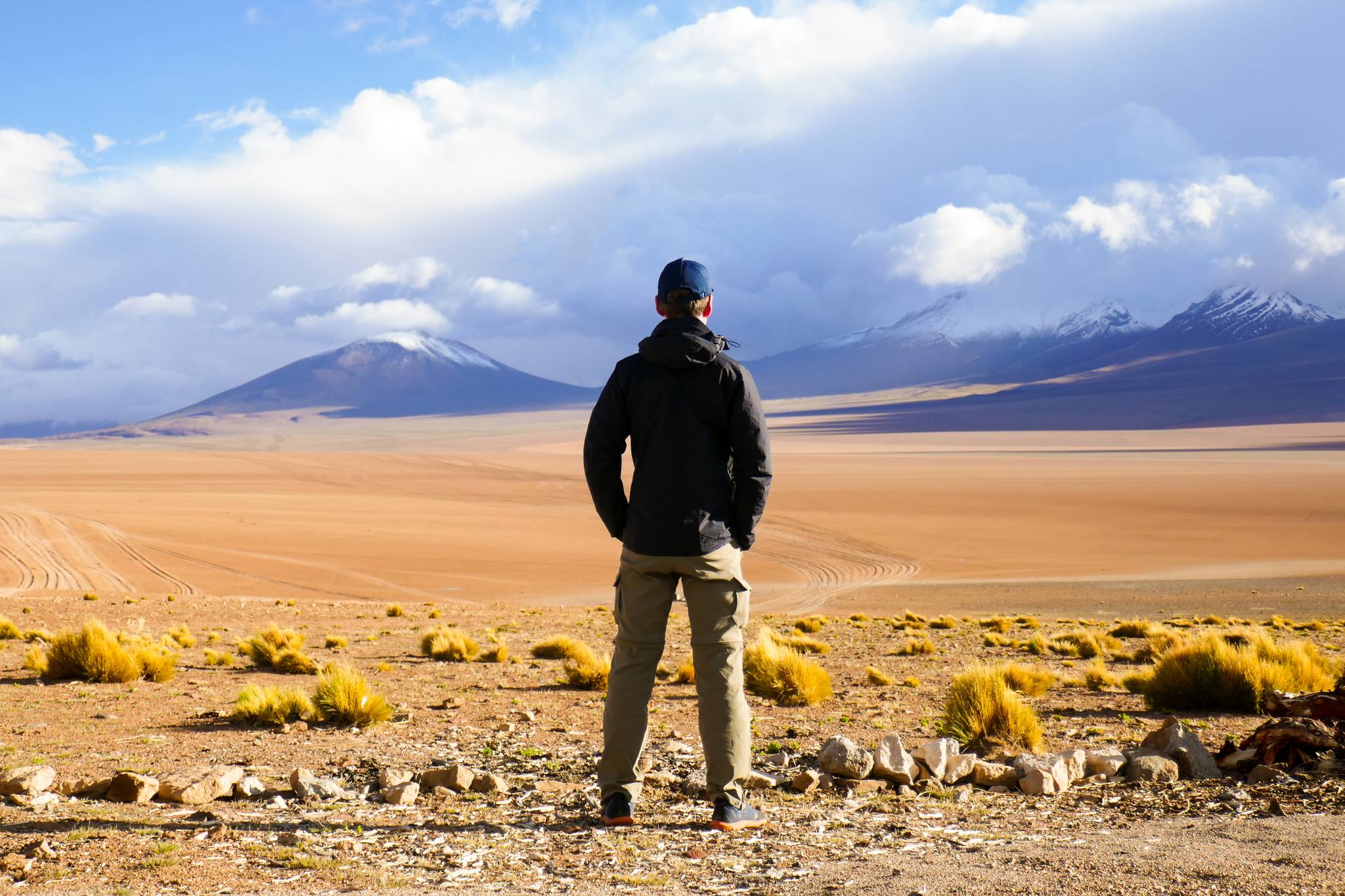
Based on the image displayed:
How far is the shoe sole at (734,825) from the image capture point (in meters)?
4.14

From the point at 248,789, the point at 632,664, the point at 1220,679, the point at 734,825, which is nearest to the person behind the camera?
the point at 734,825

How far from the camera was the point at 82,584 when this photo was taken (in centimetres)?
2128

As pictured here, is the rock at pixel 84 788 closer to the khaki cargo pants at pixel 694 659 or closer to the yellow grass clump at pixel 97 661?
the khaki cargo pants at pixel 694 659

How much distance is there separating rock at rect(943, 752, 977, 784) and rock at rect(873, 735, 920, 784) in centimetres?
13

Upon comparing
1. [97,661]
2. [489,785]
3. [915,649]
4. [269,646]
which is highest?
[489,785]

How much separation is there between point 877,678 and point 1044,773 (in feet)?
13.4

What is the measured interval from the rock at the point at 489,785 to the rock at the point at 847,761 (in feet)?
4.83

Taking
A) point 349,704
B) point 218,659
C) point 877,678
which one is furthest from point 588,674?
point 218,659

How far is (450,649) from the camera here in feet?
34.4

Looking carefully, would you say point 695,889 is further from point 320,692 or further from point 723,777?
point 320,692

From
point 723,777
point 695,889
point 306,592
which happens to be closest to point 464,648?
point 723,777

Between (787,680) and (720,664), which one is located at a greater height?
(720,664)

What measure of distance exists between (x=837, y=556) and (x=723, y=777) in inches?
1106

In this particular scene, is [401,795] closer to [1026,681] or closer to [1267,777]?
[1267,777]
